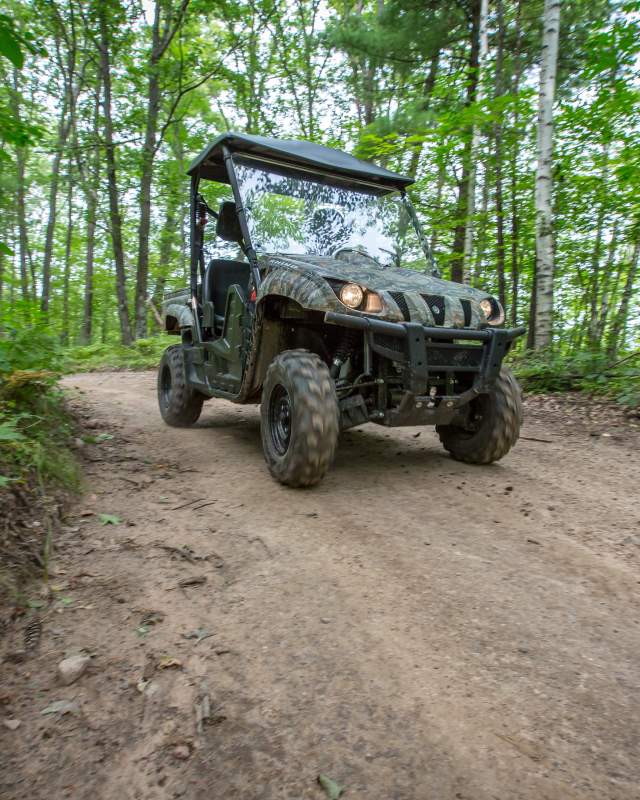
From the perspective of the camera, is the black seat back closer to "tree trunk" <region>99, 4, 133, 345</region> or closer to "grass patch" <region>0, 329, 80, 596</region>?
"grass patch" <region>0, 329, 80, 596</region>

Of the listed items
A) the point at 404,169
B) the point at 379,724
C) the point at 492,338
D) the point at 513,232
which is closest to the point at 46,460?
the point at 379,724

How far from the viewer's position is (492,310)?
3.64m

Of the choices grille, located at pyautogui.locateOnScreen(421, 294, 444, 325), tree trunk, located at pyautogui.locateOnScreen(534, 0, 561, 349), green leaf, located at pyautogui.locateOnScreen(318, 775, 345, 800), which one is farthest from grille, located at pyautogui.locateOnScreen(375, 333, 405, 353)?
tree trunk, located at pyautogui.locateOnScreen(534, 0, 561, 349)

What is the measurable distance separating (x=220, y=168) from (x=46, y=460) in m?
3.11

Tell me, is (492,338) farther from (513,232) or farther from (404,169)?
(404,169)

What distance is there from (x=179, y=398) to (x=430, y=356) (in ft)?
10.0

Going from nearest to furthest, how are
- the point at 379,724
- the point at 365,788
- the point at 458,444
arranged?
the point at 365,788 < the point at 379,724 < the point at 458,444

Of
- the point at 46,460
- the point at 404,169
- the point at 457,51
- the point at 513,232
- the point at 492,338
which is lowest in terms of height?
the point at 46,460

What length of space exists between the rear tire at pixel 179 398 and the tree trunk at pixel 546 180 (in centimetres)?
494

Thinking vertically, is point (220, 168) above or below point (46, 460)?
above

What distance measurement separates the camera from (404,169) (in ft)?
38.2

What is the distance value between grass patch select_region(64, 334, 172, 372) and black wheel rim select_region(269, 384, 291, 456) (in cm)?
Result: 859

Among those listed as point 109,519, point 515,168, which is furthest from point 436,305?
point 515,168

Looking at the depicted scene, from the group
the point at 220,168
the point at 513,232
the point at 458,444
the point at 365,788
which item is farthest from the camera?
the point at 513,232
